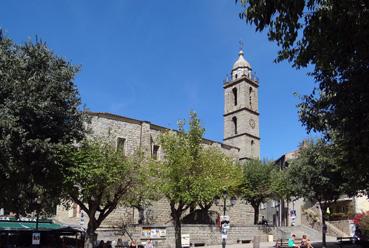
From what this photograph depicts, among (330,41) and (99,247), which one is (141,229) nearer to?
(99,247)

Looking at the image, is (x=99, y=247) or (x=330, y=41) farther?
(x=99, y=247)

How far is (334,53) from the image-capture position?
9039 millimetres

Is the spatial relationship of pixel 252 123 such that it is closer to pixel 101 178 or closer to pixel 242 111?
pixel 242 111

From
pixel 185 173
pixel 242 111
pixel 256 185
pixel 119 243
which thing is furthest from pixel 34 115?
pixel 242 111

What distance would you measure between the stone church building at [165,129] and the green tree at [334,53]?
1424cm

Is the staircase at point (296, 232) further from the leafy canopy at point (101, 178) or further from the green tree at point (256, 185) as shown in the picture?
the leafy canopy at point (101, 178)

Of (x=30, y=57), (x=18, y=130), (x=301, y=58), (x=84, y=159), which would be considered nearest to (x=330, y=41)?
(x=301, y=58)

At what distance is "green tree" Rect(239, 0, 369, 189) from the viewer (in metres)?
7.61

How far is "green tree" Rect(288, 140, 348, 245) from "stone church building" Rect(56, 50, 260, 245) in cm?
1053

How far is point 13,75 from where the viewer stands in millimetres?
17609

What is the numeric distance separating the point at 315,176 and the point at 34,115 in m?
16.6

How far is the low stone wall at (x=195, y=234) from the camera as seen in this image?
3177 centimetres

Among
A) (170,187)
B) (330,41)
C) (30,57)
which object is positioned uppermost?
(30,57)

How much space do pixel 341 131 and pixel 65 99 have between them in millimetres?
12098
